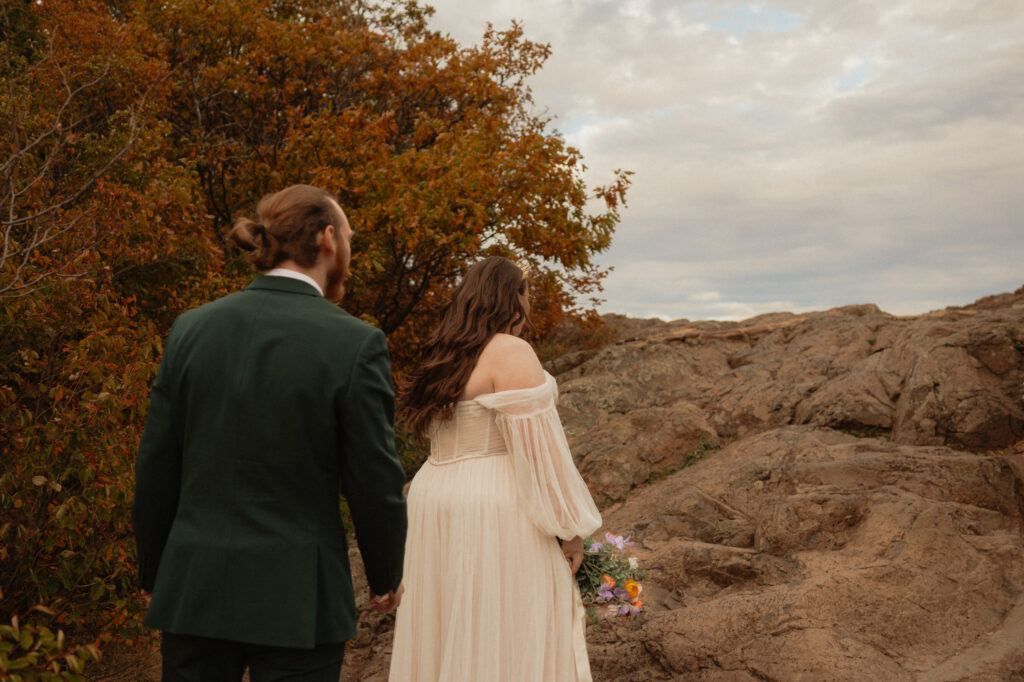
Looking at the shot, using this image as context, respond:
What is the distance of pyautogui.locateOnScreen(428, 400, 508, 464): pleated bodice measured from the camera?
414cm

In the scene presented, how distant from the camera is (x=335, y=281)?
278cm

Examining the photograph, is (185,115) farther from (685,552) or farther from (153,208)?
(685,552)

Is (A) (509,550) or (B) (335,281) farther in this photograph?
(A) (509,550)

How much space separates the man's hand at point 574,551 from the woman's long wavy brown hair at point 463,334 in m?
0.85

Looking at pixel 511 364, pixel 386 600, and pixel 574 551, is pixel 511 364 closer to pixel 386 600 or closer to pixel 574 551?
pixel 574 551

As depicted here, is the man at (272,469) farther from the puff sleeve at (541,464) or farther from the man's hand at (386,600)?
the puff sleeve at (541,464)

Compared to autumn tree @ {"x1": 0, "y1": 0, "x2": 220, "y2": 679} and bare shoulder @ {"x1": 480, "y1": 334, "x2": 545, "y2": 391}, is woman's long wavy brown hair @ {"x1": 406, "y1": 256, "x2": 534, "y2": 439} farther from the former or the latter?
autumn tree @ {"x1": 0, "y1": 0, "x2": 220, "y2": 679}

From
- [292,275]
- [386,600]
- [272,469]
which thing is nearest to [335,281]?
[292,275]

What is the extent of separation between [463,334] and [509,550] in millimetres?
1062

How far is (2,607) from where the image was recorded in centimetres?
528

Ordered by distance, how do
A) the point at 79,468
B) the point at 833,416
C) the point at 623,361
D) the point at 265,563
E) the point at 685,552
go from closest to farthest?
the point at 265,563 → the point at 79,468 → the point at 685,552 → the point at 833,416 → the point at 623,361

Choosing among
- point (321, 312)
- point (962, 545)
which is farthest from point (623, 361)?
point (321, 312)

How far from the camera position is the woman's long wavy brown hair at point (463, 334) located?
4.16 meters

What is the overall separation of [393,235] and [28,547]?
6.08 metres
